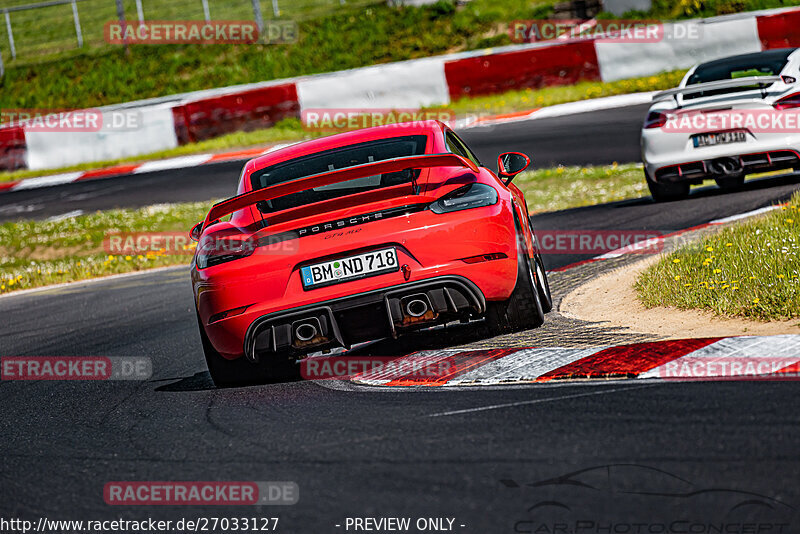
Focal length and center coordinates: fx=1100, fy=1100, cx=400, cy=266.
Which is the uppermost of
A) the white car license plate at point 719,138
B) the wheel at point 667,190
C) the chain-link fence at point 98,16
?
the chain-link fence at point 98,16

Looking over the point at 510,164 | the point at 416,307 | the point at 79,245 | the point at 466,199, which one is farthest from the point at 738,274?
the point at 79,245

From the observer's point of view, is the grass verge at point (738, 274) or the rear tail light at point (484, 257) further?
the grass verge at point (738, 274)

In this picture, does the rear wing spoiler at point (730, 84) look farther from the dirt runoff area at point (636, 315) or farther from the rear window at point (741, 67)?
the dirt runoff area at point (636, 315)

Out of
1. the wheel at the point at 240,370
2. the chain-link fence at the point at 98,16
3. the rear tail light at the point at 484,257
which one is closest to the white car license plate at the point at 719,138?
the rear tail light at the point at 484,257

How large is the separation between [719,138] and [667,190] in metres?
1.24

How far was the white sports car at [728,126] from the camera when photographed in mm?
10086

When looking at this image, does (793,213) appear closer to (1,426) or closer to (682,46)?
(1,426)

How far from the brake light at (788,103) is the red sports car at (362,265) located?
549 centimetres

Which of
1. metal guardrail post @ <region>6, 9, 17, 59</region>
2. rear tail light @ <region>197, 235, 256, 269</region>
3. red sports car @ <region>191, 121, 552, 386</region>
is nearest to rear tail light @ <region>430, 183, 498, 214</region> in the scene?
red sports car @ <region>191, 121, 552, 386</region>

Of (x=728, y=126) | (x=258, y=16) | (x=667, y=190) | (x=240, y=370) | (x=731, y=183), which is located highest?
(x=258, y=16)

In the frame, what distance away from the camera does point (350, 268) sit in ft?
17.2

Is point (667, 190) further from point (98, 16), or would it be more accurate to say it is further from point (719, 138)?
point (98, 16)

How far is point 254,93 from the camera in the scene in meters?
22.4

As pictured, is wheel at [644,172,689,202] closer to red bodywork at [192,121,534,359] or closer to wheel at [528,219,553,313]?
wheel at [528,219,553,313]
